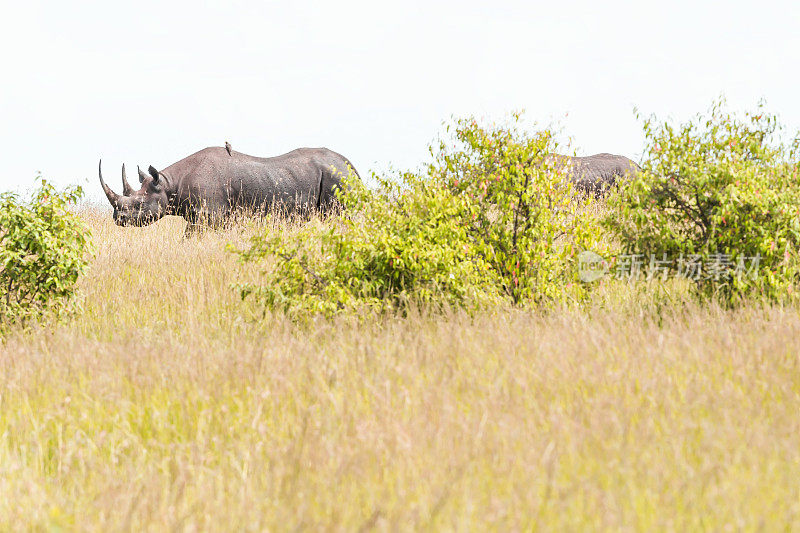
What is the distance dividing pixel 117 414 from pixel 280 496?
1457 mm

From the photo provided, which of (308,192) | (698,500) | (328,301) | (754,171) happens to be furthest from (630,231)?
(308,192)

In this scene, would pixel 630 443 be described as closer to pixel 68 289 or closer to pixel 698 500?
pixel 698 500

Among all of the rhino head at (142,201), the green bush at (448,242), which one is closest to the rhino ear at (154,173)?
the rhino head at (142,201)

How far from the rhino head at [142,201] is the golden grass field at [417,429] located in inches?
314

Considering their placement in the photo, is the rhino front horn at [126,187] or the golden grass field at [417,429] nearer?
the golden grass field at [417,429]

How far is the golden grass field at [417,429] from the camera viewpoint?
2.65m

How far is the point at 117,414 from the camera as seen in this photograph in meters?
3.85

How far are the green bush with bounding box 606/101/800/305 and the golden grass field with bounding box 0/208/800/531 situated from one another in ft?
2.77

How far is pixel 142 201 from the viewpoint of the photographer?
526 inches

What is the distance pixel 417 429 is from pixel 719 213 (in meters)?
4.45

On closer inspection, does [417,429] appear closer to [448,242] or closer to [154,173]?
[448,242]

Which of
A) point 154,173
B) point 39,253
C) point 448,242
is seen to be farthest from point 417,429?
point 154,173

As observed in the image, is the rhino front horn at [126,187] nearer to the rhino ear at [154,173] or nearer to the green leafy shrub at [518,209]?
the rhino ear at [154,173]

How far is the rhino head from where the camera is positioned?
13195 millimetres
